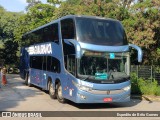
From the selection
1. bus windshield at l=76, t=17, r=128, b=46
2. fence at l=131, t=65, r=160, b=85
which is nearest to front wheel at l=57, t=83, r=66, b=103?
bus windshield at l=76, t=17, r=128, b=46

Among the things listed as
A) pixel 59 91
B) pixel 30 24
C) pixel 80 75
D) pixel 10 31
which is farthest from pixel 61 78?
pixel 10 31

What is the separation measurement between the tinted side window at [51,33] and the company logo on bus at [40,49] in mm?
390

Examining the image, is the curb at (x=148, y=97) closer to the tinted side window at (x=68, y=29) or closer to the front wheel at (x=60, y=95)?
the front wheel at (x=60, y=95)

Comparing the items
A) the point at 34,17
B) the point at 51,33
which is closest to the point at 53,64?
the point at 51,33

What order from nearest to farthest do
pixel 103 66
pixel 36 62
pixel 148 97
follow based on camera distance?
pixel 103 66
pixel 148 97
pixel 36 62

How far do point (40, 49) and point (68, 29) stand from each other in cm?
587

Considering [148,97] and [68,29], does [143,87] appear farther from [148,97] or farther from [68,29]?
[68,29]

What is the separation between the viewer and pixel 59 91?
1681cm

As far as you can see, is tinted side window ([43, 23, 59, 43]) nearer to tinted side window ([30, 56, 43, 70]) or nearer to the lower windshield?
tinted side window ([30, 56, 43, 70])

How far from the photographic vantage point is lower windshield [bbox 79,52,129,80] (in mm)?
14297

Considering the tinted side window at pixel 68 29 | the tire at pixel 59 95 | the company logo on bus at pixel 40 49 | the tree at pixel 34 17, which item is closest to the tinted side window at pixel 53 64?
the company logo on bus at pixel 40 49

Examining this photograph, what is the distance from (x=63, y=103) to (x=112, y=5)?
51.0ft

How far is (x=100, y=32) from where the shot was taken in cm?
1506

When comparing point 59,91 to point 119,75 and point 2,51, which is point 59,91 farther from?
point 2,51
